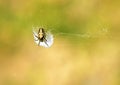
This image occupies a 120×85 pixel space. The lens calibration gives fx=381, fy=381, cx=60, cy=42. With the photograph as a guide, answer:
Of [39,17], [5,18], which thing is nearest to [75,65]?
[39,17]

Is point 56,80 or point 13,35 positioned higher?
point 13,35

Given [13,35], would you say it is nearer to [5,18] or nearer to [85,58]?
[5,18]

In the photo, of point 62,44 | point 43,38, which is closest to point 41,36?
point 43,38

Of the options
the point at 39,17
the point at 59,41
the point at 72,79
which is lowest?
the point at 72,79

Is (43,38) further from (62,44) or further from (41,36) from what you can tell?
(62,44)
